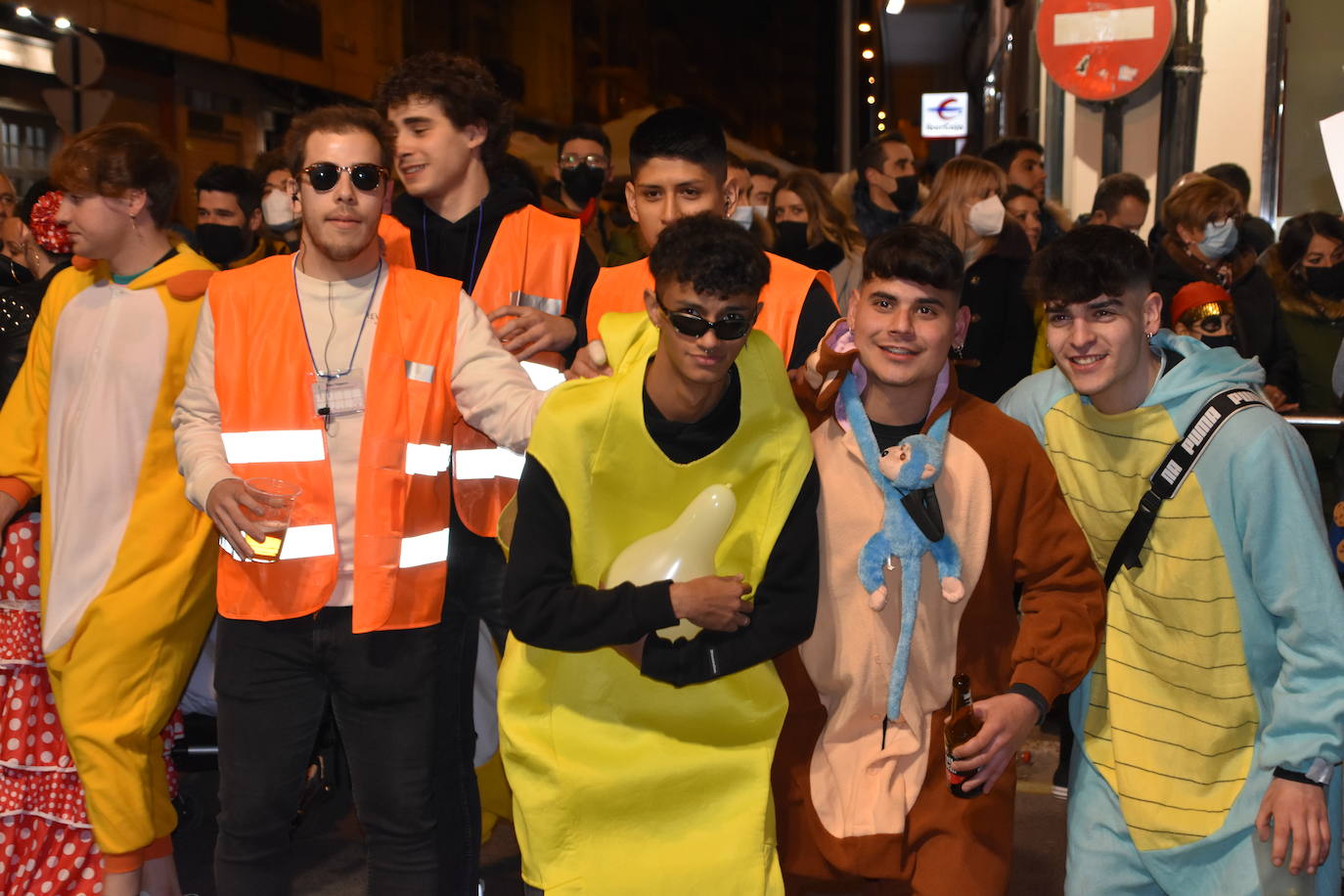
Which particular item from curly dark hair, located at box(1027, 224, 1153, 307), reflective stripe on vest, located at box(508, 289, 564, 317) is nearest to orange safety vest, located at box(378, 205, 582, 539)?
reflective stripe on vest, located at box(508, 289, 564, 317)

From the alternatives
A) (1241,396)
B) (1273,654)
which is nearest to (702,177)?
(1241,396)

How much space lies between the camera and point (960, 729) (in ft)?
8.74

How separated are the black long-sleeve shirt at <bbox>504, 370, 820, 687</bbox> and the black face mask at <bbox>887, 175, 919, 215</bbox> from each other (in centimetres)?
433

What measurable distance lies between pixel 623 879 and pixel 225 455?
4.51ft

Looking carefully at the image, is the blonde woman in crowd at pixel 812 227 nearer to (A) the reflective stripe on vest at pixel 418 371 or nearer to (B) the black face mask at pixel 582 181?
(B) the black face mask at pixel 582 181

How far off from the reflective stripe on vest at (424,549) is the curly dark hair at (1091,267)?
1551mm

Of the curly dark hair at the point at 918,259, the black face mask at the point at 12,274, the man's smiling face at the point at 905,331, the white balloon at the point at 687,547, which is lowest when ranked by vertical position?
the white balloon at the point at 687,547

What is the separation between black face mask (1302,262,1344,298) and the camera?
5641mm

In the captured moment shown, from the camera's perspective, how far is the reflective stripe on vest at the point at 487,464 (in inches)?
134

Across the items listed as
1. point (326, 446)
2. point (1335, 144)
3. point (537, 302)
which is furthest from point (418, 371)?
point (1335, 144)

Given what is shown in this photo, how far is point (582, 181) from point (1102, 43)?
535 centimetres

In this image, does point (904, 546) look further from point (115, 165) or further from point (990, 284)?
point (990, 284)

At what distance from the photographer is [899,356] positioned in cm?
280

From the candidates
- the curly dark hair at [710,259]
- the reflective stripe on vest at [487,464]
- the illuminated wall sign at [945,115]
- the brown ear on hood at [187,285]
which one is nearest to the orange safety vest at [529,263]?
the reflective stripe on vest at [487,464]
